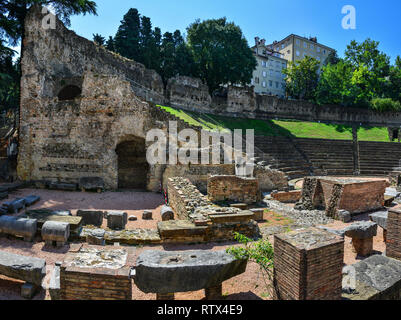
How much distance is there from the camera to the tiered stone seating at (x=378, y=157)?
2478cm

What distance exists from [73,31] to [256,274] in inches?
859

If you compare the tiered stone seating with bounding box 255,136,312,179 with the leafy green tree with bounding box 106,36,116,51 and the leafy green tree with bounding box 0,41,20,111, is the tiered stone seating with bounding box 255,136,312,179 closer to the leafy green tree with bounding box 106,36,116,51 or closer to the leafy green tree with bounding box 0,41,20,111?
the leafy green tree with bounding box 0,41,20,111

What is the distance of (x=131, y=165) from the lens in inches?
698

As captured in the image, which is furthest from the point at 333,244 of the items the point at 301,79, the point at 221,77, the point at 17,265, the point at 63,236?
the point at 301,79

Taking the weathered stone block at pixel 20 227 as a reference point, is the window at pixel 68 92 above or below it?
above

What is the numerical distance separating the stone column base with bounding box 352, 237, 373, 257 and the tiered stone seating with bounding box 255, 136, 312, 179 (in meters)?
14.2

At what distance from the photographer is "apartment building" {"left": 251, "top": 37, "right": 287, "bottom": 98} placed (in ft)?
180

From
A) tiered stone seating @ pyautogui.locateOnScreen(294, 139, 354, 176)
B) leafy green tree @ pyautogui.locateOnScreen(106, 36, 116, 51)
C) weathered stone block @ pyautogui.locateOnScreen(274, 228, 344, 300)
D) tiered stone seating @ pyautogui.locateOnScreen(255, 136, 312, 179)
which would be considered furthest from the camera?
leafy green tree @ pyautogui.locateOnScreen(106, 36, 116, 51)

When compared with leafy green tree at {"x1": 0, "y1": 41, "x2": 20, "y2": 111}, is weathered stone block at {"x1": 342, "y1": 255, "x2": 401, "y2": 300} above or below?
below

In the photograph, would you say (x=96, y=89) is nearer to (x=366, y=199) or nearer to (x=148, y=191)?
(x=148, y=191)

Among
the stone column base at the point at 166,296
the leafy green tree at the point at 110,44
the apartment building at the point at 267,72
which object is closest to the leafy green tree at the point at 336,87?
the apartment building at the point at 267,72

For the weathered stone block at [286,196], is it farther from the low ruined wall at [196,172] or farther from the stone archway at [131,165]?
the stone archway at [131,165]

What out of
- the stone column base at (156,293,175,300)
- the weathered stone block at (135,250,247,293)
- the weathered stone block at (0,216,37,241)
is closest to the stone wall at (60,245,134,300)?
the weathered stone block at (135,250,247,293)

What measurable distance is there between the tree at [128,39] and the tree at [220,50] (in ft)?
24.2
